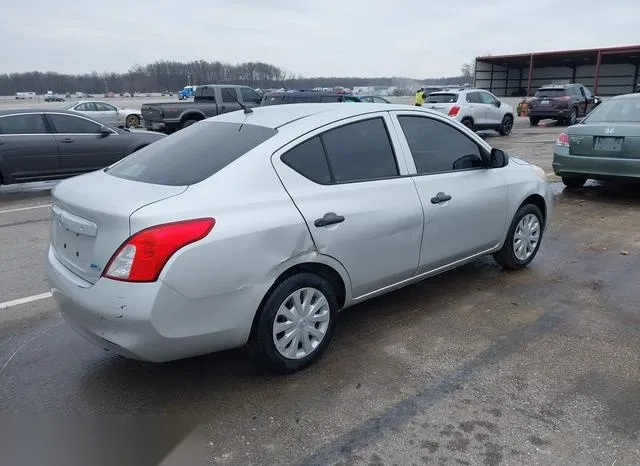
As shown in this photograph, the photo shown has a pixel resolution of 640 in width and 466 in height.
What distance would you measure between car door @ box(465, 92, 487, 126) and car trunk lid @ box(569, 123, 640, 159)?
1044 centimetres

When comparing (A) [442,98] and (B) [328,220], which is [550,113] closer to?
(A) [442,98]

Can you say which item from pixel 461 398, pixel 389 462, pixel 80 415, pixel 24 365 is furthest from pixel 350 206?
pixel 24 365

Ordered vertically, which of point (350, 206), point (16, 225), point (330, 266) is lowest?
point (16, 225)

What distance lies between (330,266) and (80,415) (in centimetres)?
167

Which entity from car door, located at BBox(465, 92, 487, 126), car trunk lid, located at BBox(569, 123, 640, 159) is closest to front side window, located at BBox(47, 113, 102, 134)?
car trunk lid, located at BBox(569, 123, 640, 159)

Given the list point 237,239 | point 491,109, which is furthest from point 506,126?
point 237,239

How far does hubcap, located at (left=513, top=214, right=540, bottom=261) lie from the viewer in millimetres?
4973

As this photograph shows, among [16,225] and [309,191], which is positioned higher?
[309,191]

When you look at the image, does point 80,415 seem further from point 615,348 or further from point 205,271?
point 615,348

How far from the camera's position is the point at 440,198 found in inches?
157

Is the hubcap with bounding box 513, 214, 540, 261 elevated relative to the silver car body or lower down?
lower down

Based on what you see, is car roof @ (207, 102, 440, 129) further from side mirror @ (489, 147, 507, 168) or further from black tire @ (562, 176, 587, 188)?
black tire @ (562, 176, 587, 188)

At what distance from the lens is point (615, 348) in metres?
3.62

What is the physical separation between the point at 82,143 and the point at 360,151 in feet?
25.8
